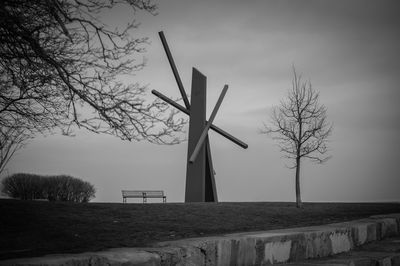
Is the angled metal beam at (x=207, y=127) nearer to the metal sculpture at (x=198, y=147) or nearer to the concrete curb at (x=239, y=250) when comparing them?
the metal sculpture at (x=198, y=147)

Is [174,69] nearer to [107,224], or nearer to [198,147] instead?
[198,147]

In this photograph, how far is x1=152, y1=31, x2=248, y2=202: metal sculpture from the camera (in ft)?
55.8

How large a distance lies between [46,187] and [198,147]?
7257 mm

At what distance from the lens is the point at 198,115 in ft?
57.8

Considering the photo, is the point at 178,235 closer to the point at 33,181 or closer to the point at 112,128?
the point at 112,128

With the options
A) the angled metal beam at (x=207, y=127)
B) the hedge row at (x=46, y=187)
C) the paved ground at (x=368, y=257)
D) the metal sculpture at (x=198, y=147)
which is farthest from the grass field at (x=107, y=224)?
the hedge row at (x=46, y=187)

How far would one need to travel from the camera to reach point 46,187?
63.5 feet

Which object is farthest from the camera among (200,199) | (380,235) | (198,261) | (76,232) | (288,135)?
(288,135)

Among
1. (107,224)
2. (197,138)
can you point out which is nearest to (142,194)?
(197,138)

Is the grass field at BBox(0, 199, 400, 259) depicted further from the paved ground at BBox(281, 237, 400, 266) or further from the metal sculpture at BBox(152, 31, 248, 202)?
the metal sculpture at BBox(152, 31, 248, 202)

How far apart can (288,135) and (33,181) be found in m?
11.2

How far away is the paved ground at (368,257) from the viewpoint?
574cm

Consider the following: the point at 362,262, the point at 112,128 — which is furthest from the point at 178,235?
the point at 362,262

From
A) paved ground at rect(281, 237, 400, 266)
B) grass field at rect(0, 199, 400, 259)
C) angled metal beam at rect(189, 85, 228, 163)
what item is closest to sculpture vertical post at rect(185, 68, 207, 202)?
angled metal beam at rect(189, 85, 228, 163)
